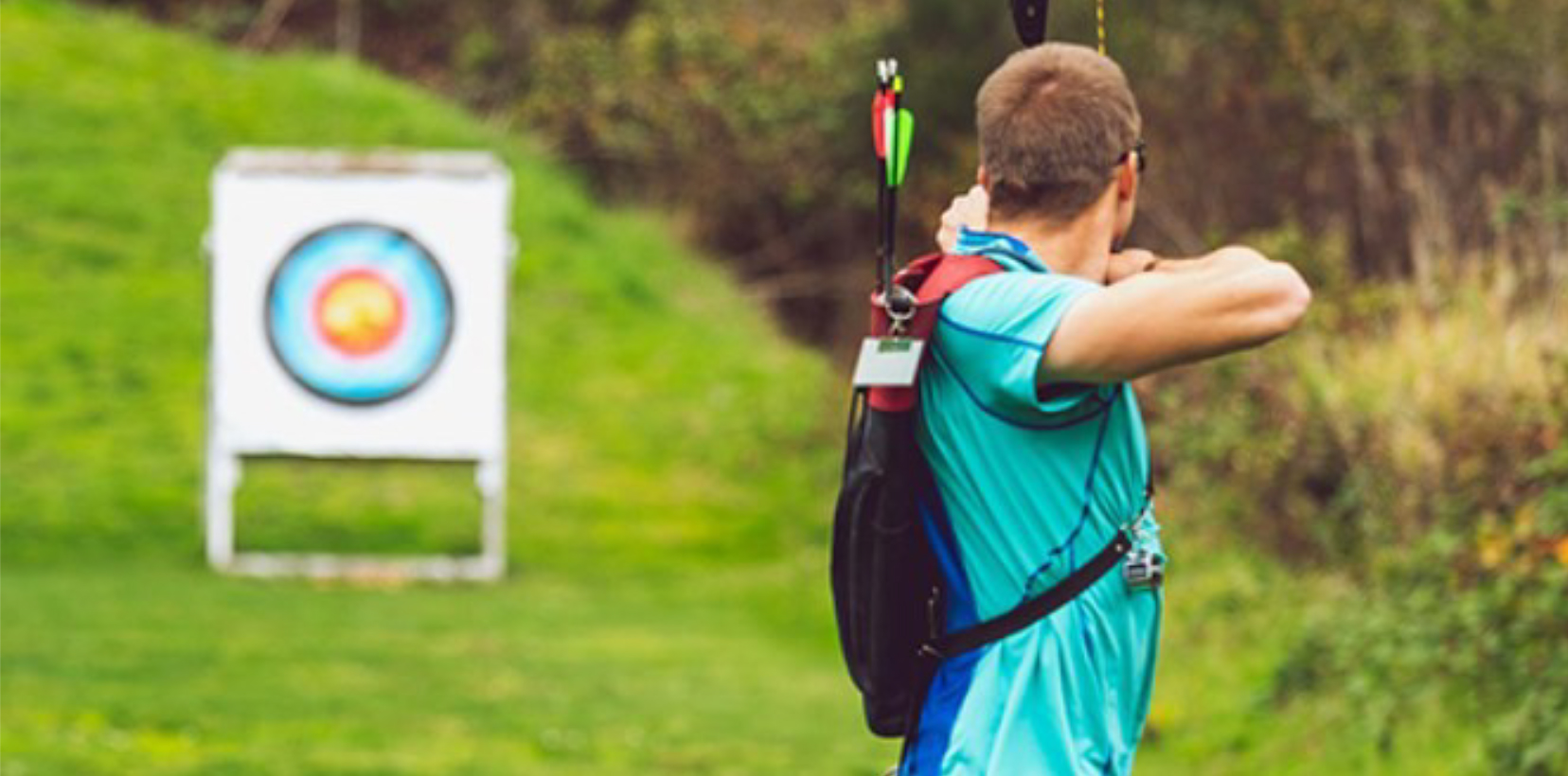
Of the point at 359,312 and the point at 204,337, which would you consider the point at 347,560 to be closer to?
the point at 359,312

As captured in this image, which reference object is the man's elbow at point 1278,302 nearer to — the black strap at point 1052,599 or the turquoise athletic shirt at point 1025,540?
the turquoise athletic shirt at point 1025,540

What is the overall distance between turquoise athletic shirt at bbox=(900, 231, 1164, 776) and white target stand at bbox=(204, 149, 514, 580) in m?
13.0

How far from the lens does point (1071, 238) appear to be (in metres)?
3.88

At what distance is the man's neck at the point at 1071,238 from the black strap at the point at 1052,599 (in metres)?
0.34

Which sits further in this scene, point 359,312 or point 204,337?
point 204,337

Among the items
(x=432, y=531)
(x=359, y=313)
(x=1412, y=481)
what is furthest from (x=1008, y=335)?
(x=432, y=531)

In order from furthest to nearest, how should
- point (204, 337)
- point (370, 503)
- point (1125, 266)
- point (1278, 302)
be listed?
point (204, 337) → point (370, 503) → point (1125, 266) → point (1278, 302)

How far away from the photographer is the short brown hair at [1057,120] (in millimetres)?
3760

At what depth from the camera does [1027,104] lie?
376 centimetres

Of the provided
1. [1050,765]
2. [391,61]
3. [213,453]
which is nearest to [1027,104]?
A: [1050,765]

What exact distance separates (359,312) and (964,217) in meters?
13.2

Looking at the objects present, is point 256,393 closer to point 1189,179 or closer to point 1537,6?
point 1189,179

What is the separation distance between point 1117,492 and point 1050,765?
0.35 meters

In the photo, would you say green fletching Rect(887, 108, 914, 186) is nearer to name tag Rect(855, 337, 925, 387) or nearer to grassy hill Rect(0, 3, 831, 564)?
name tag Rect(855, 337, 925, 387)
